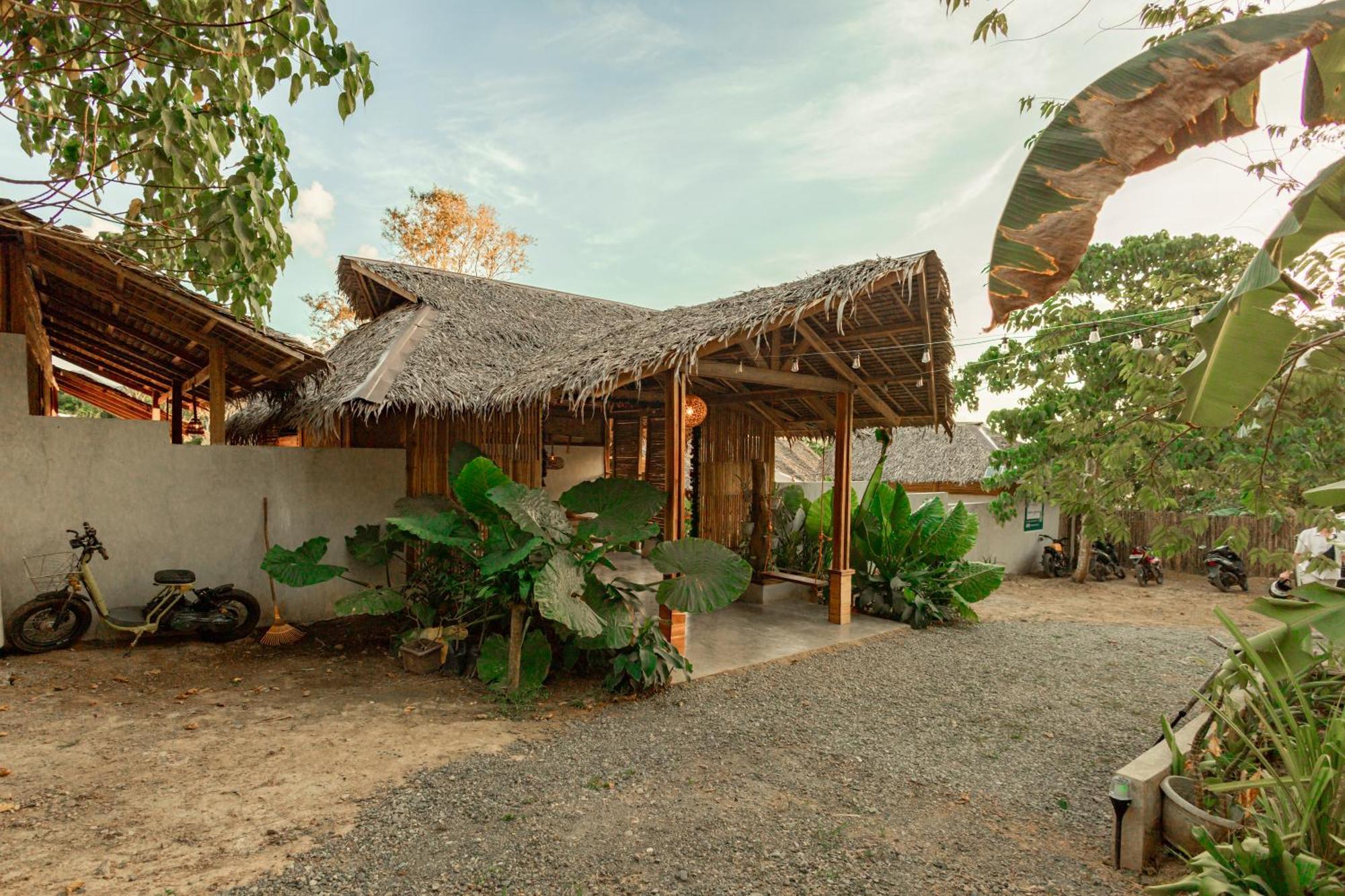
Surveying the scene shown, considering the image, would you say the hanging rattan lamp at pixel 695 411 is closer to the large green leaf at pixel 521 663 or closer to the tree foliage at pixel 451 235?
the large green leaf at pixel 521 663

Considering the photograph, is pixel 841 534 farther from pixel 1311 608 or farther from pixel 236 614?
pixel 236 614

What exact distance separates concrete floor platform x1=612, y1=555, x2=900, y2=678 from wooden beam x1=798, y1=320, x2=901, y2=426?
224 centimetres

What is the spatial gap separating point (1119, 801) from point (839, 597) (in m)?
4.13

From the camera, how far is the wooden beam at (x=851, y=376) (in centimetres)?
646

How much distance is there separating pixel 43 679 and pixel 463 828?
12.4 ft

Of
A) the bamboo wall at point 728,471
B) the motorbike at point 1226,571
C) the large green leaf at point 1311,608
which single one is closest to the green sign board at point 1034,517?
the motorbike at point 1226,571

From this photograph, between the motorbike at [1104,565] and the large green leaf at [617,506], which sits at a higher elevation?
the large green leaf at [617,506]

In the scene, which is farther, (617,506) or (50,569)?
(50,569)

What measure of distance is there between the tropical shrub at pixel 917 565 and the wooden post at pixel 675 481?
2.78 metres

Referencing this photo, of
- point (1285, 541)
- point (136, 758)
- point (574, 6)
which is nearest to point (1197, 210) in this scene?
point (574, 6)

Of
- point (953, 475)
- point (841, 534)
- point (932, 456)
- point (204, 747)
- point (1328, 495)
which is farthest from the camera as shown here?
point (932, 456)

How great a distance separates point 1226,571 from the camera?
33.8 ft

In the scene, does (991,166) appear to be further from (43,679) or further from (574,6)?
(43,679)

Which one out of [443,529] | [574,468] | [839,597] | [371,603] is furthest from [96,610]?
[839,597]
